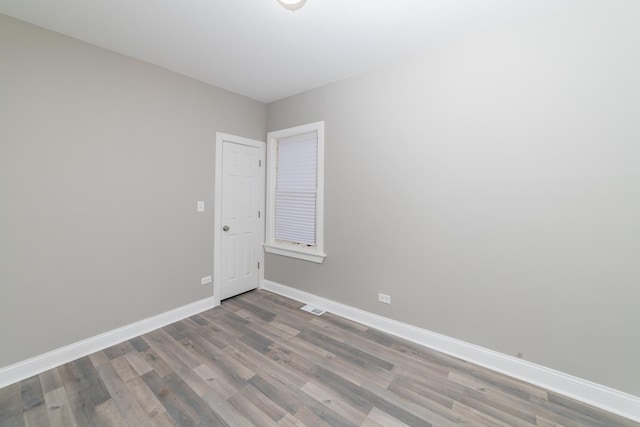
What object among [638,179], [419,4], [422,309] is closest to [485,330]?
[422,309]

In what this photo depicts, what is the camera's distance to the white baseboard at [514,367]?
65.9 inches

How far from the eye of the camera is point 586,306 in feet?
5.81

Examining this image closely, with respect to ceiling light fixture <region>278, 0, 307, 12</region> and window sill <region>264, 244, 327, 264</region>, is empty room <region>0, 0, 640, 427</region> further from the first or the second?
window sill <region>264, 244, 327, 264</region>

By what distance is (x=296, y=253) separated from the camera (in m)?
3.39

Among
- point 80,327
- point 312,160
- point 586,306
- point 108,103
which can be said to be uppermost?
point 108,103

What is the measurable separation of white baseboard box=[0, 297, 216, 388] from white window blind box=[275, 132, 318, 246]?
4.74 feet

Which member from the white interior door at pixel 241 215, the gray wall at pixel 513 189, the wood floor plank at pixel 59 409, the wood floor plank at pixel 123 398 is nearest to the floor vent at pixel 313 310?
the gray wall at pixel 513 189

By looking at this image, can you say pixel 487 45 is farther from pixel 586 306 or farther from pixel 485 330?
pixel 485 330

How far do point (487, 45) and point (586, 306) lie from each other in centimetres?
212

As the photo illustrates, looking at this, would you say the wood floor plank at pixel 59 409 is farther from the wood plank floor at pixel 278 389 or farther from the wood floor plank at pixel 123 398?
the wood floor plank at pixel 123 398

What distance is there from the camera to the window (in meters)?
3.17

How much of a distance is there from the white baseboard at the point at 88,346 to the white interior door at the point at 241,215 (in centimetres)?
55

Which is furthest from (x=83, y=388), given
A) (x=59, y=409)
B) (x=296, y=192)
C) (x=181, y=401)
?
(x=296, y=192)

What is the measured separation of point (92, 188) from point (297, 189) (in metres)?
2.09
